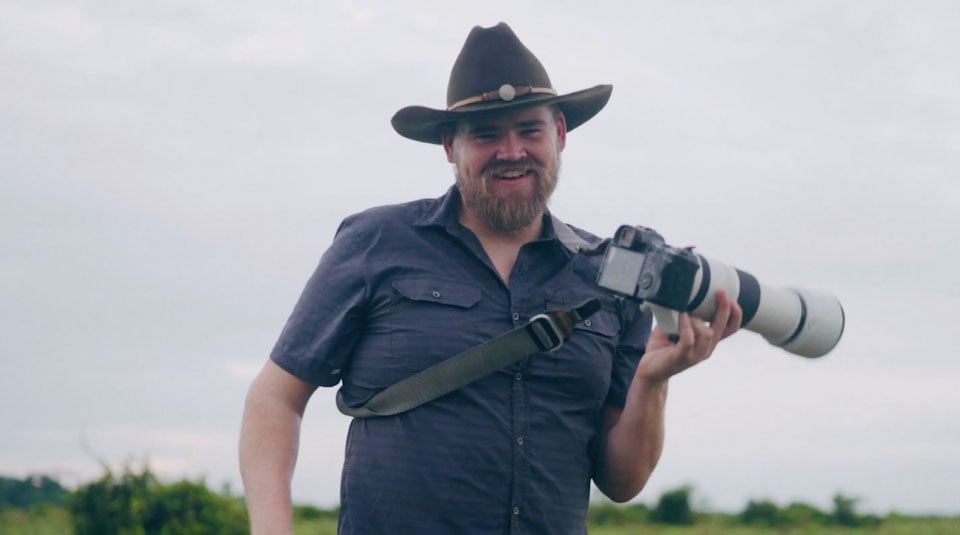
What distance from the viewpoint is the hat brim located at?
462 centimetres

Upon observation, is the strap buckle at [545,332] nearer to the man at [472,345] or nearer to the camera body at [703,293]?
the man at [472,345]

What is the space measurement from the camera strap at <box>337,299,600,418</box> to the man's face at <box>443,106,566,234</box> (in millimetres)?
460

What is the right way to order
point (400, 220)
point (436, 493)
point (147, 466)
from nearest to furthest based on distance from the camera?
point (436, 493)
point (400, 220)
point (147, 466)

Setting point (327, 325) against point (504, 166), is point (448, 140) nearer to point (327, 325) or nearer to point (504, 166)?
point (504, 166)

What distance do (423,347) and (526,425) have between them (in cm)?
44

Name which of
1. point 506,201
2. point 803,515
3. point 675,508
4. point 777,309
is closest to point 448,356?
point 506,201

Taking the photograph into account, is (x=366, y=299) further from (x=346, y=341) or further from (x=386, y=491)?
(x=386, y=491)

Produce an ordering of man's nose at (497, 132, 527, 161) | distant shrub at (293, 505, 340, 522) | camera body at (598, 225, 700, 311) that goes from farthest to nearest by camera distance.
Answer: distant shrub at (293, 505, 340, 522) < man's nose at (497, 132, 527, 161) < camera body at (598, 225, 700, 311)

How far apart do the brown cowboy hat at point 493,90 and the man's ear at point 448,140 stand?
0.03 m

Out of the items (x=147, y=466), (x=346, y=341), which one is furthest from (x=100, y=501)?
(x=346, y=341)

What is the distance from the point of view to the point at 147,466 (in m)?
14.0

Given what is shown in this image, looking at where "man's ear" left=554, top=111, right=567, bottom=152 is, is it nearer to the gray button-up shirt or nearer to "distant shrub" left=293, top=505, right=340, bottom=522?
the gray button-up shirt

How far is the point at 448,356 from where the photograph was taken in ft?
14.2

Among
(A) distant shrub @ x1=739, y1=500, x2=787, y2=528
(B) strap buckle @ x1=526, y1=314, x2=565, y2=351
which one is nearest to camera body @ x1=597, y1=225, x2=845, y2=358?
(B) strap buckle @ x1=526, y1=314, x2=565, y2=351
